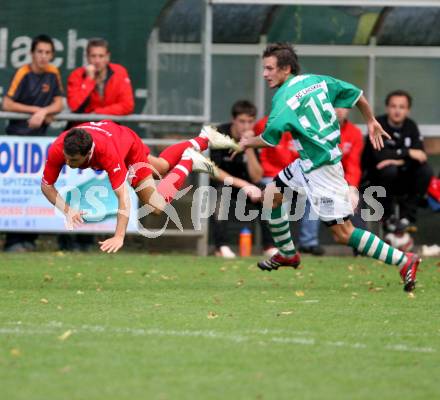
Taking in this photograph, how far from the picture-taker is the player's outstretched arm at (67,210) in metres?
8.53

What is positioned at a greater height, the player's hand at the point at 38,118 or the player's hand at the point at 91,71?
the player's hand at the point at 91,71

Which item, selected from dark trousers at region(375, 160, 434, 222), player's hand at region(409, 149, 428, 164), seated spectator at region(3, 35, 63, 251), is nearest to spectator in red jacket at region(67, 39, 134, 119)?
seated spectator at region(3, 35, 63, 251)

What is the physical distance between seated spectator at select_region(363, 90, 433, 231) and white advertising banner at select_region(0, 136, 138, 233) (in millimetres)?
2773

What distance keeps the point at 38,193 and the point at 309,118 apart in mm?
4440

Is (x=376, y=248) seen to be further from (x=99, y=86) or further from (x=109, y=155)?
(x=99, y=86)

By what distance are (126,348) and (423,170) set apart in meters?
7.28

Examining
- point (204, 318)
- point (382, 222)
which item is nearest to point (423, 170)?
point (382, 222)

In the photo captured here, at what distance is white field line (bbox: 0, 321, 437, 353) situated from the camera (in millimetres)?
6757

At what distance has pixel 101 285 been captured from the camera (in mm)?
9891

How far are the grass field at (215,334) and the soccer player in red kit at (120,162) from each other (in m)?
0.70

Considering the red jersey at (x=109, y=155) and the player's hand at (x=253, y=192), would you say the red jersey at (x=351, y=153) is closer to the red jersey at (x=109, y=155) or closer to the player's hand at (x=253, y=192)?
the player's hand at (x=253, y=192)

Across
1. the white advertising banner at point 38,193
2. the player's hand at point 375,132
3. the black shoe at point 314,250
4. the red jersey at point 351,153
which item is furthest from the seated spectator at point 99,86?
the player's hand at point 375,132

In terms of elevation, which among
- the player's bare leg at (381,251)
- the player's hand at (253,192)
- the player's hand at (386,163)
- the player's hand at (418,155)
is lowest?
the player's bare leg at (381,251)

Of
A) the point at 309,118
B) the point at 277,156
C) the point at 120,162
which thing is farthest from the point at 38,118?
the point at 309,118
